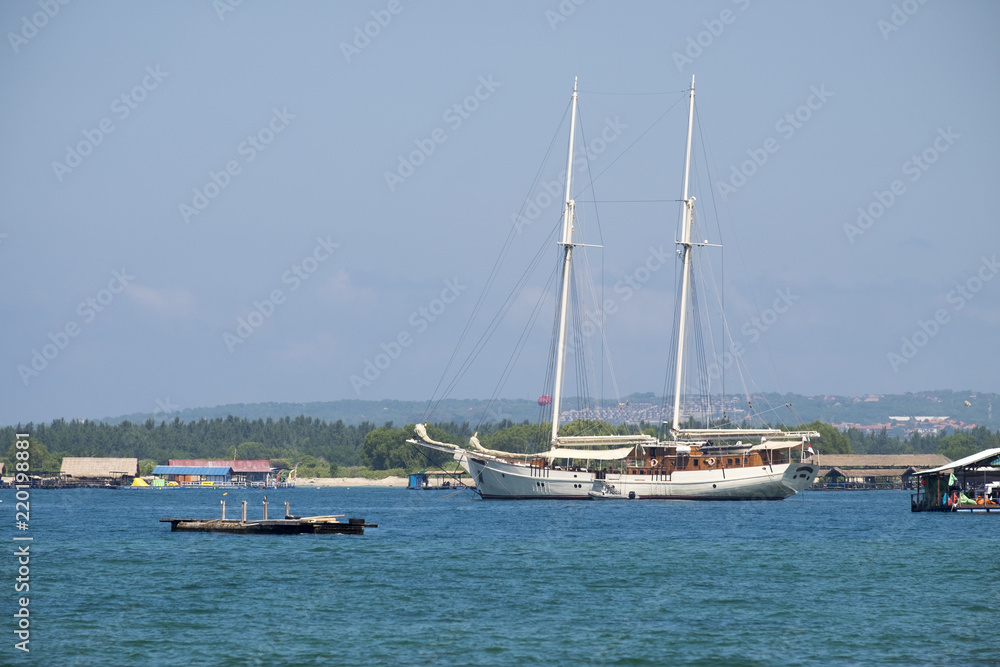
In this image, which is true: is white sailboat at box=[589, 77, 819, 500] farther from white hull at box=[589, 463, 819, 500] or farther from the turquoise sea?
the turquoise sea

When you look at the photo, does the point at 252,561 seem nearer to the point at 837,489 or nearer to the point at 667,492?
the point at 667,492

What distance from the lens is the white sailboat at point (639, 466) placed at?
104 metres

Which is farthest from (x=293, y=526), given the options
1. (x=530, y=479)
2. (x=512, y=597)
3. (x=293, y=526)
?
(x=530, y=479)

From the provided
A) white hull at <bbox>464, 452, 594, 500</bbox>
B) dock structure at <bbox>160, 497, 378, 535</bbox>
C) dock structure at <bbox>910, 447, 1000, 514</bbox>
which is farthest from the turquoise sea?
white hull at <bbox>464, 452, 594, 500</bbox>

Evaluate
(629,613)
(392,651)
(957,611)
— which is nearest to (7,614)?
(392,651)

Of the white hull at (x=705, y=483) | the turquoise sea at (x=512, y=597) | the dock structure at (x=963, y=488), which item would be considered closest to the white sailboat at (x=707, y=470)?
the white hull at (x=705, y=483)

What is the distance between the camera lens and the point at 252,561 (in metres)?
50.2

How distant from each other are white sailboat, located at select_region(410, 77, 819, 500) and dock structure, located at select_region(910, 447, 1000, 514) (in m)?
13.6

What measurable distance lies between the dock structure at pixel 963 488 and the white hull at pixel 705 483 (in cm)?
1356

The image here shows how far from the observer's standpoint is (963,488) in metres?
91.1

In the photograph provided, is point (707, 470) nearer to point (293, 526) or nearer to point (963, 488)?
point (963, 488)

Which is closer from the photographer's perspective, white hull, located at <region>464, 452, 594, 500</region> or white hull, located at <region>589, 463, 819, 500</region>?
white hull, located at <region>464, 452, 594, 500</region>

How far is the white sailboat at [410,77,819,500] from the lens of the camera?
104 meters

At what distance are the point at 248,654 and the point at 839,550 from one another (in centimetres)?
3562
